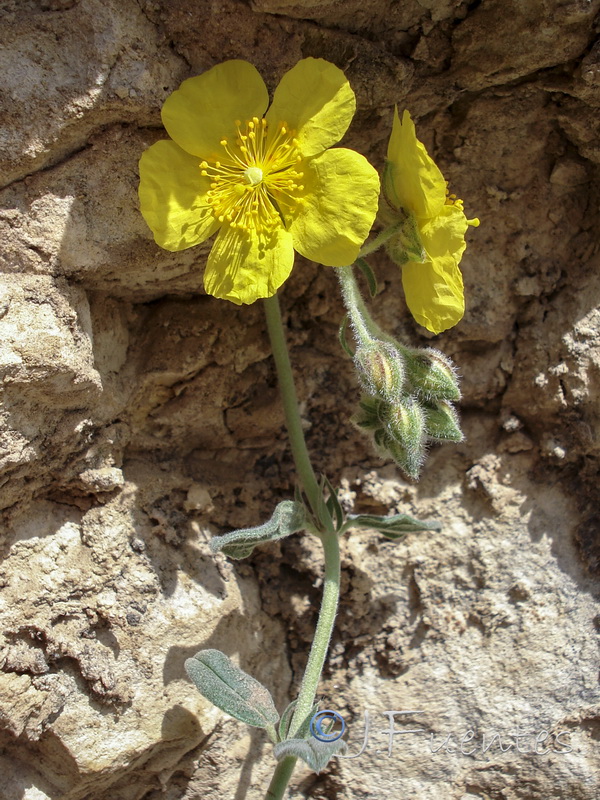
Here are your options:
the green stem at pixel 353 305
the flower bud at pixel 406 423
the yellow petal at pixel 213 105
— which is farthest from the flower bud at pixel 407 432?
the yellow petal at pixel 213 105

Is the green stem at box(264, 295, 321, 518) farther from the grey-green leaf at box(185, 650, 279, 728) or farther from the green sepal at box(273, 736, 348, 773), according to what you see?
the green sepal at box(273, 736, 348, 773)

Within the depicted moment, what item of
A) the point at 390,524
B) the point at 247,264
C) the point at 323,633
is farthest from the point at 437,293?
the point at 323,633

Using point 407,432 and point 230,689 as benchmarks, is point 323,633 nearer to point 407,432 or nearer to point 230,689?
point 230,689

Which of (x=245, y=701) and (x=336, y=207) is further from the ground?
(x=336, y=207)

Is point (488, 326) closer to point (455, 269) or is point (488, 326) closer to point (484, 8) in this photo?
point (455, 269)

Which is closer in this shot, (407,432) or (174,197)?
(174,197)

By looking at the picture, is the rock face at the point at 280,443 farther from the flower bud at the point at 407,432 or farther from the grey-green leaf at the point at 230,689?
the flower bud at the point at 407,432
